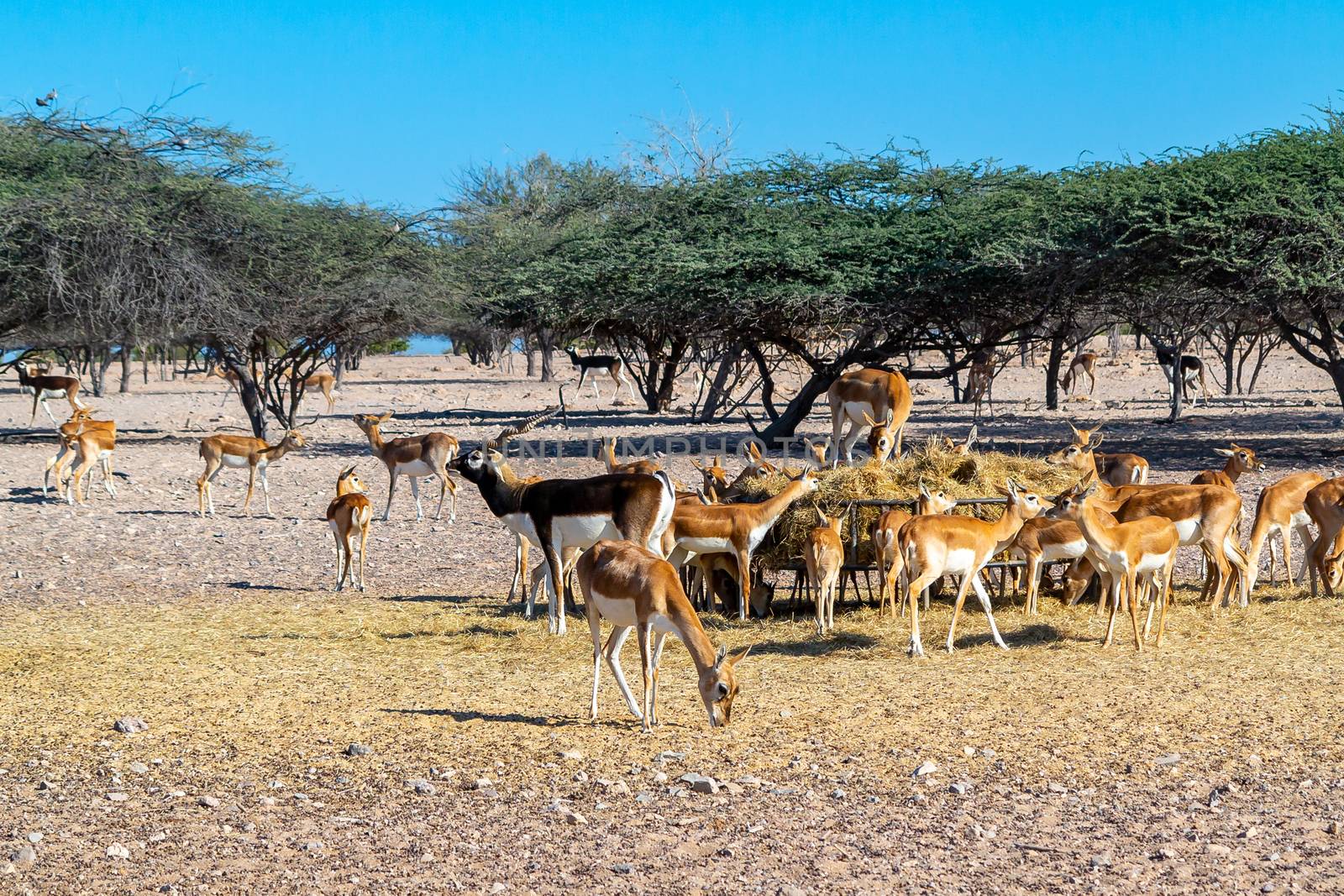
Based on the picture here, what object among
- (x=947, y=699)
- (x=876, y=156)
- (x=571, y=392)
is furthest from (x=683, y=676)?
(x=571, y=392)

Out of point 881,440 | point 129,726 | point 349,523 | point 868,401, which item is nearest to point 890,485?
point 349,523

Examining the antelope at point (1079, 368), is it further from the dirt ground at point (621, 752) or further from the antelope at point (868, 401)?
the dirt ground at point (621, 752)

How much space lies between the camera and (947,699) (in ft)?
24.3

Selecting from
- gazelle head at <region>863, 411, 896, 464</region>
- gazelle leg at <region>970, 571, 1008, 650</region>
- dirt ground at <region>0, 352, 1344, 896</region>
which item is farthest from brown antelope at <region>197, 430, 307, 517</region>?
gazelle leg at <region>970, 571, 1008, 650</region>

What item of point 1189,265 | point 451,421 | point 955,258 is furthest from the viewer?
point 451,421

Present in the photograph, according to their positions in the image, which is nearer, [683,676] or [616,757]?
[616,757]

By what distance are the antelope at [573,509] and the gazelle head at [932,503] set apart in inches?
66.8

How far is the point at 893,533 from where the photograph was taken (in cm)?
895

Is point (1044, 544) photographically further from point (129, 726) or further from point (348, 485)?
point (348, 485)

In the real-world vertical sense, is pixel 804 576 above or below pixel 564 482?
below

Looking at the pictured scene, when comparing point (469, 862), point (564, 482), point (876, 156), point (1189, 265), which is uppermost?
point (876, 156)

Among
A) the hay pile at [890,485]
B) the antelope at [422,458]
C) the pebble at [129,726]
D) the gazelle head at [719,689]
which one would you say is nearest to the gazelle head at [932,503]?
the hay pile at [890,485]

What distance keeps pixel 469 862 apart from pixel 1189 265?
17533 millimetres

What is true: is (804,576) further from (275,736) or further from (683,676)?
(275,736)
